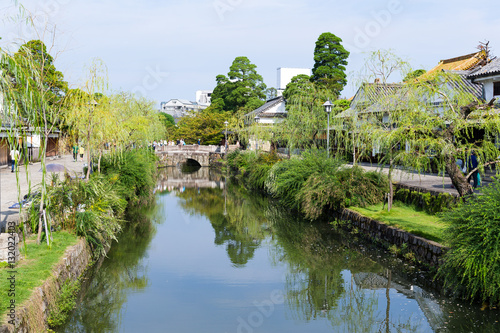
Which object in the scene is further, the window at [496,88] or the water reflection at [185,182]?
the water reflection at [185,182]

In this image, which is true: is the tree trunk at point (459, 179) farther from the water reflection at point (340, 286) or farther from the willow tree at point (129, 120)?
the willow tree at point (129, 120)

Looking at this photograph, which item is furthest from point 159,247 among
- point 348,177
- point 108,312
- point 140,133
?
point 140,133

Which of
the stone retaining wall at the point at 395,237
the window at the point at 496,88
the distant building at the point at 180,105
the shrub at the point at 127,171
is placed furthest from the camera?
the distant building at the point at 180,105

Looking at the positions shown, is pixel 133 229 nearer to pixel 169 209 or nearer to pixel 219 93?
pixel 169 209

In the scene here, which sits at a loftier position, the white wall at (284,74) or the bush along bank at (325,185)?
the white wall at (284,74)

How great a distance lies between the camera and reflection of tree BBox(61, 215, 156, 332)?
7.73 metres

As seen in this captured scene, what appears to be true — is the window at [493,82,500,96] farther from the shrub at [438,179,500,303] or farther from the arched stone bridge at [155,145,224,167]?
the arched stone bridge at [155,145,224,167]

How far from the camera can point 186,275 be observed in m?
10.7

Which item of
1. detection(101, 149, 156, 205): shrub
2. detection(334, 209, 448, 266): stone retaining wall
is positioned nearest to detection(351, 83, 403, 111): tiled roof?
detection(334, 209, 448, 266): stone retaining wall

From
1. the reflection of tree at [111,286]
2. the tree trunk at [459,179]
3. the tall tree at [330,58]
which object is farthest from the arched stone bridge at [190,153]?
the tree trunk at [459,179]

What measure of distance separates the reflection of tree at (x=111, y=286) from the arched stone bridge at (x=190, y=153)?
30.2 meters

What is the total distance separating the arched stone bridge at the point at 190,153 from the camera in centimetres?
4444

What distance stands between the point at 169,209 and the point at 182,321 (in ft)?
42.5

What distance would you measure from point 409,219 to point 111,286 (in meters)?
8.04
